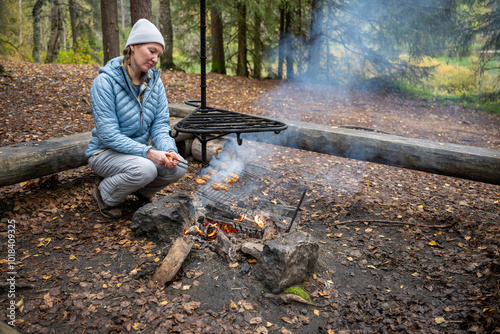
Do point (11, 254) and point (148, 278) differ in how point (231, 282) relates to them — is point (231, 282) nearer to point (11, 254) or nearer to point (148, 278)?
point (148, 278)

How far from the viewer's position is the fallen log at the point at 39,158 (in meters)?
2.76

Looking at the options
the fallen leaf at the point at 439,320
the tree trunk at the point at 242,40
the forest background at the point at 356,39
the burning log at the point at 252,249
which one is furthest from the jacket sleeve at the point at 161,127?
the tree trunk at the point at 242,40

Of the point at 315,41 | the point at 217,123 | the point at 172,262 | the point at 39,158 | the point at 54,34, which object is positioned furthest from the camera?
the point at 54,34

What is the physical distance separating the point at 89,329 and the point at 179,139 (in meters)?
2.89

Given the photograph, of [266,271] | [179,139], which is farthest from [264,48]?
[266,271]

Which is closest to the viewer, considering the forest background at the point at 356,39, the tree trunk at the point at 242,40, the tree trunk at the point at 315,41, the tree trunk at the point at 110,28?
the tree trunk at the point at 110,28

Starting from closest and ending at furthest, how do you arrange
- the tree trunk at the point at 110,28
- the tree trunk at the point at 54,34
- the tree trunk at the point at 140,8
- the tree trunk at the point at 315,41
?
the tree trunk at the point at 140,8, the tree trunk at the point at 110,28, the tree trunk at the point at 315,41, the tree trunk at the point at 54,34

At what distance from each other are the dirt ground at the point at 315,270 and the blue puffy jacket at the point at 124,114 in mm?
789

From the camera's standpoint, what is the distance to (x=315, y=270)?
2.53 metres

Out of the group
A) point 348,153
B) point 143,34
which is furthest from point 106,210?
point 348,153

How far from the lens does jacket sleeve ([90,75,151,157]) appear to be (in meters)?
2.60

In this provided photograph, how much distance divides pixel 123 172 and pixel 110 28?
5.23 metres

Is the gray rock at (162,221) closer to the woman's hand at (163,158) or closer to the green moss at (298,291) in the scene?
the woman's hand at (163,158)

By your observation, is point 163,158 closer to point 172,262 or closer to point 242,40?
point 172,262
